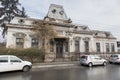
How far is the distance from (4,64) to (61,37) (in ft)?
45.0

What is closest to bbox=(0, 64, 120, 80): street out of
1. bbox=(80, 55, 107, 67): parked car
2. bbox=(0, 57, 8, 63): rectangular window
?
bbox=(0, 57, 8, 63): rectangular window

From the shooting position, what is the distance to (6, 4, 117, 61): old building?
887 inches

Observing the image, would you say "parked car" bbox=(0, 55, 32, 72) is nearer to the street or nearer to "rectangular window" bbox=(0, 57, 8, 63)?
"rectangular window" bbox=(0, 57, 8, 63)

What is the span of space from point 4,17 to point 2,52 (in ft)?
66.5

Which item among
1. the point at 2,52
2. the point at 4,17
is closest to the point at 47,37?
the point at 2,52

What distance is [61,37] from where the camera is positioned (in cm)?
2389

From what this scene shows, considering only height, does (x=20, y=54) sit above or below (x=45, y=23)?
below

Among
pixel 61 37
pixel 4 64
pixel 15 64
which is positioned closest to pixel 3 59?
pixel 4 64

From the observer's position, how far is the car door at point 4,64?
11392 mm

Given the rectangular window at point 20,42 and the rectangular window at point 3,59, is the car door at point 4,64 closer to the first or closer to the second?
the rectangular window at point 3,59

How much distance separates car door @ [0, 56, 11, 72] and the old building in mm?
8412

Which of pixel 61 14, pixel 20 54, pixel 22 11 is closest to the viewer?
pixel 20 54

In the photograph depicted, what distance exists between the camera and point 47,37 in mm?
22984

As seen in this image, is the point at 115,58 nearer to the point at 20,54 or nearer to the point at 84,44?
the point at 84,44
